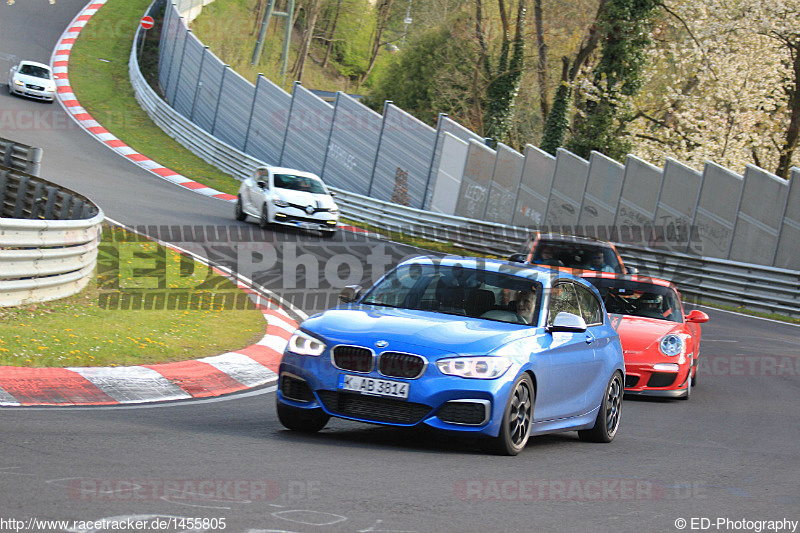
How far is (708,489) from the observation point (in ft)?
23.3

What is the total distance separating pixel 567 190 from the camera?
31.5 m

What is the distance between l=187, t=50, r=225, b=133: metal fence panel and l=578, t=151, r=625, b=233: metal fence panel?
651 inches

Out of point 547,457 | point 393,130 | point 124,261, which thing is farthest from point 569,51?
point 547,457

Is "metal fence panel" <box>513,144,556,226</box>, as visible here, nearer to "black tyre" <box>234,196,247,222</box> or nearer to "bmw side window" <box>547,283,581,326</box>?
"black tyre" <box>234,196,247,222</box>

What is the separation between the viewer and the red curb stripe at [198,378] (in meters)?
9.95

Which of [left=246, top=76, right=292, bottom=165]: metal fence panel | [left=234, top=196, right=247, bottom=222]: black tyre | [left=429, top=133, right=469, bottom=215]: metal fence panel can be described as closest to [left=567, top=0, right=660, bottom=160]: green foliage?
[left=429, top=133, right=469, bottom=215]: metal fence panel

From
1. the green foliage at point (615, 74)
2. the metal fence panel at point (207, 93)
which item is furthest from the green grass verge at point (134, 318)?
the metal fence panel at point (207, 93)

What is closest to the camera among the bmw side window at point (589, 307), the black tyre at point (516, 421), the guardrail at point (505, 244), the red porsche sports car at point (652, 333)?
the black tyre at point (516, 421)

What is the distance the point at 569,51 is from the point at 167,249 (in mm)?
35677

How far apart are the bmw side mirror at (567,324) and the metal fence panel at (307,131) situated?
97.0 ft

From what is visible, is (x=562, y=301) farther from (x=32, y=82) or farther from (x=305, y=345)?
(x=32, y=82)

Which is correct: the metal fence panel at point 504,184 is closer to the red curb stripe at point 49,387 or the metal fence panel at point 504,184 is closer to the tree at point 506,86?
the tree at point 506,86

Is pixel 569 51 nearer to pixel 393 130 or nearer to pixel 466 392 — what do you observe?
pixel 393 130

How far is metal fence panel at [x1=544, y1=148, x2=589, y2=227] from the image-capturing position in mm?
31188
